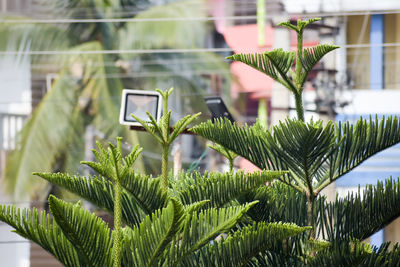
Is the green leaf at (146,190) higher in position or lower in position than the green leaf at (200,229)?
higher

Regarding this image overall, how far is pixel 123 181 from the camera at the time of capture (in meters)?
2.76

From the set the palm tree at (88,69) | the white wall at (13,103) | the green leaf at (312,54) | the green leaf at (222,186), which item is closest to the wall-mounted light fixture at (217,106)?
the green leaf at (312,54)

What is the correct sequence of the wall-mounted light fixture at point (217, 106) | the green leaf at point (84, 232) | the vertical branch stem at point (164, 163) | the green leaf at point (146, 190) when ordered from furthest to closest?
the wall-mounted light fixture at point (217, 106) → the vertical branch stem at point (164, 163) → the green leaf at point (146, 190) → the green leaf at point (84, 232)

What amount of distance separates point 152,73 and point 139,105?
32.2 ft

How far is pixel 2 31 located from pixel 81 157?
95.8 inches

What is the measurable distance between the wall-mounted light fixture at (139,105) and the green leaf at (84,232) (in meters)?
1.26

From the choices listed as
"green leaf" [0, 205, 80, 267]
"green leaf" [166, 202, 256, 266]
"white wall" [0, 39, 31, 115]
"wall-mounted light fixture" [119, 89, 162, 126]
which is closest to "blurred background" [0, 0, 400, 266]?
"white wall" [0, 39, 31, 115]

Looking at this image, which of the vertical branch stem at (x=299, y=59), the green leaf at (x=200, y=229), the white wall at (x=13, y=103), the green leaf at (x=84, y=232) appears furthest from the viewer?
the white wall at (x=13, y=103)

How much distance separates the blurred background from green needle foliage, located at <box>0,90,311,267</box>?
30.1ft

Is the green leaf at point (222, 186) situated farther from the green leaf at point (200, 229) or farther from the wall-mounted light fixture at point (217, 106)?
the wall-mounted light fixture at point (217, 106)

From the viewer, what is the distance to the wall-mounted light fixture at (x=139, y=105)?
386 centimetres

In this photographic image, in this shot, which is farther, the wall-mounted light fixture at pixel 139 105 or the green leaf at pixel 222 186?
the wall-mounted light fixture at pixel 139 105

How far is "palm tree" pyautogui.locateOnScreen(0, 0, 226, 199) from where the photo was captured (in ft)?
41.7

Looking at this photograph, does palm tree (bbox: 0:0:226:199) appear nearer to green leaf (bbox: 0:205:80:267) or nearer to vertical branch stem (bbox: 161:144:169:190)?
vertical branch stem (bbox: 161:144:169:190)
